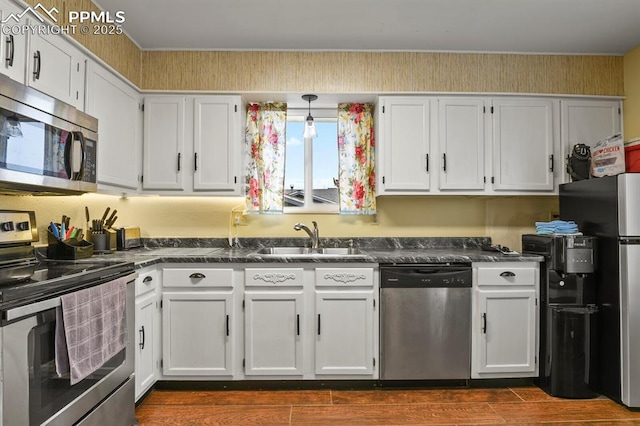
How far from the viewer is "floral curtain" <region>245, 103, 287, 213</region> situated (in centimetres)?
334

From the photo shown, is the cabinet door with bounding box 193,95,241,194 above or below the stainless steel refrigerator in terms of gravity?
above

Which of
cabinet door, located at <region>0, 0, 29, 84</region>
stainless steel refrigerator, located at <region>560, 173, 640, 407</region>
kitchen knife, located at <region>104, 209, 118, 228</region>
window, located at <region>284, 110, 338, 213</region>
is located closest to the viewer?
cabinet door, located at <region>0, 0, 29, 84</region>

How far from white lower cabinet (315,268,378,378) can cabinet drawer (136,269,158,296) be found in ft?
3.46

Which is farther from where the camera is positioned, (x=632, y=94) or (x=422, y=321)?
(x=632, y=94)

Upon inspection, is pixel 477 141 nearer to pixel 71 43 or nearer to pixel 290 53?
pixel 290 53

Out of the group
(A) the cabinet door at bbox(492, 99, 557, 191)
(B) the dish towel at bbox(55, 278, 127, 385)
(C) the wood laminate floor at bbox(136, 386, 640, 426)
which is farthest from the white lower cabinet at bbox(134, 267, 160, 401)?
(A) the cabinet door at bbox(492, 99, 557, 191)

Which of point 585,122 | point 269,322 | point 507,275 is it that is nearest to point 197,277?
point 269,322

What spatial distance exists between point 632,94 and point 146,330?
391cm

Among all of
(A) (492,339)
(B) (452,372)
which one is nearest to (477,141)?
(A) (492,339)

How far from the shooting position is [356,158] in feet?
11.1

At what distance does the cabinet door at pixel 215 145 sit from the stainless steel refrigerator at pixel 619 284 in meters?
2.52

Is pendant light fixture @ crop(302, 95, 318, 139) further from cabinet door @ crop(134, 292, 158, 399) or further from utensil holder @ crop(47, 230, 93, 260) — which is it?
utensil holder @ crop(47, 230, 93, 260)

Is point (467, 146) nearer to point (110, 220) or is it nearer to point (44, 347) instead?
point (110, 220)

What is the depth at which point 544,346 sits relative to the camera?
268 cm
